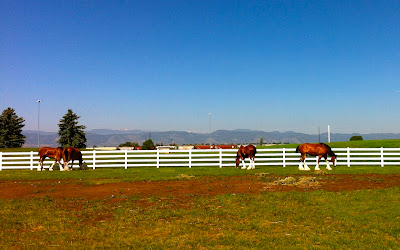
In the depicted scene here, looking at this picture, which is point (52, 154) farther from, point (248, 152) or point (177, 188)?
point (177, 188)

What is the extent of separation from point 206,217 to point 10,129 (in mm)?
78582

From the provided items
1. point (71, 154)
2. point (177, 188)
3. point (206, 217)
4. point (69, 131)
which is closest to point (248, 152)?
point (177, 188)

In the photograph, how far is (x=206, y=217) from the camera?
851cm

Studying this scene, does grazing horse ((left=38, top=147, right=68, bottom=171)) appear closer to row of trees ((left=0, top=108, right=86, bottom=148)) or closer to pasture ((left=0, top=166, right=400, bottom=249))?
pasture ((left=0, top=166, right=400, bottom=249))

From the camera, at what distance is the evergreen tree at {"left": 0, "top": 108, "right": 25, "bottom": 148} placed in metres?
73.3

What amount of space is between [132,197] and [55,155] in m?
15.0

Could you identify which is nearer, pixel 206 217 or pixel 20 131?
pixel 206 217

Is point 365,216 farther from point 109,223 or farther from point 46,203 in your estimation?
point 46,203

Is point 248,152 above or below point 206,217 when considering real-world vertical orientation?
above

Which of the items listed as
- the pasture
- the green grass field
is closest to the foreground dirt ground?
the pasture

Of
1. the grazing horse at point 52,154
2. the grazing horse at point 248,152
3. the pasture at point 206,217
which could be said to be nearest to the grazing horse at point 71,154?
the grazing horse at point 52,154

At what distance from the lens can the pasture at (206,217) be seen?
6527 mm

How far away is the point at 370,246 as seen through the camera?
607cm

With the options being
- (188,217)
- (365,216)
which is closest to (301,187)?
(365,216)
